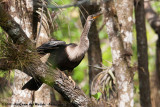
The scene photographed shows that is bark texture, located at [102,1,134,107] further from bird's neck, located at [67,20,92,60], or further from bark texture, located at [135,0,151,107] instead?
bark texture, located at [135,0,151,107]

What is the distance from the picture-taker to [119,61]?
4934 mm

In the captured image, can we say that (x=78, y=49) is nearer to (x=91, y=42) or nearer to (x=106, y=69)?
(x=106, y=69)

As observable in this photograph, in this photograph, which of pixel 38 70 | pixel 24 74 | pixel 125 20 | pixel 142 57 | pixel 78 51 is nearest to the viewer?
pixel 38 70

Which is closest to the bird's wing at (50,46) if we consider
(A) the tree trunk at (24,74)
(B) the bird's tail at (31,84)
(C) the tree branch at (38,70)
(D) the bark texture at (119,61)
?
(B) the bird's tail at (31,84)

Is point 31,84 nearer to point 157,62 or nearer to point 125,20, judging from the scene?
point 125,20

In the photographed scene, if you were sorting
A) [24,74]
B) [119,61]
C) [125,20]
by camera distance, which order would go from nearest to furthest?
[24,74] < [119,61] < [125,20]

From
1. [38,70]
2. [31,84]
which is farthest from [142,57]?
[38,70]

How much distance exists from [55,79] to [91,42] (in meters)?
2.65

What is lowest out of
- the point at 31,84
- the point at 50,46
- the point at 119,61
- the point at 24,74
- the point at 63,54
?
the point at 31,84

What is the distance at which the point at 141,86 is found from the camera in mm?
6523

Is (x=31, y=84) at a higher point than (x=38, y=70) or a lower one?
lower

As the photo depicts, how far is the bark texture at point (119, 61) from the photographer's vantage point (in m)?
4.84

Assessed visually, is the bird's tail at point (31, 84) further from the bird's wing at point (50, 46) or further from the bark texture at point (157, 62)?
the bark texture at point (157, 62)

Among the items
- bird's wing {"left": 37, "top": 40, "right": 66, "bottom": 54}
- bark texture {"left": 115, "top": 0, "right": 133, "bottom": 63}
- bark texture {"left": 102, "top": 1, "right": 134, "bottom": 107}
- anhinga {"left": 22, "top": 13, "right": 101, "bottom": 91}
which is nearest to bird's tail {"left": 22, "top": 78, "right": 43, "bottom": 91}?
anhinga {"left": 22, "top": 13, "right": 101, "bottom": 91}
